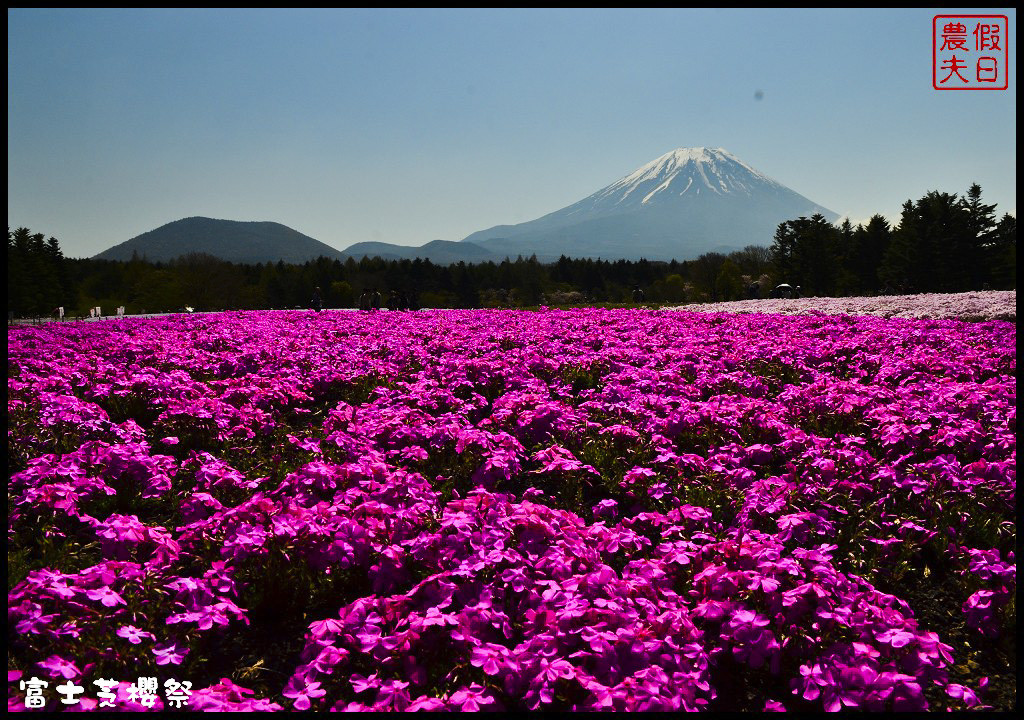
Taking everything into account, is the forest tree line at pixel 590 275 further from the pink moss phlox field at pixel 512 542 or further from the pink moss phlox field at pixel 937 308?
the pink moss phlox field at pixel 512 542

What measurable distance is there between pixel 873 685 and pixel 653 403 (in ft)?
14.6

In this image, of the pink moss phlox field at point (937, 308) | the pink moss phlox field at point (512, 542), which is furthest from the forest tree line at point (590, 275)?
the pink moss phlox field at point (512, 542)

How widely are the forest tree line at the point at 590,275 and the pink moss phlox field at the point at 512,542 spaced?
41.5 m

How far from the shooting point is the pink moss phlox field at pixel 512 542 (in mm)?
3029

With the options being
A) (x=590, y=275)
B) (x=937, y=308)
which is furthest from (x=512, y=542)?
(x=590, y=275)

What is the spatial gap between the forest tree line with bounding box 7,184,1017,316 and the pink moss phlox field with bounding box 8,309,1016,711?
4149 centimetres

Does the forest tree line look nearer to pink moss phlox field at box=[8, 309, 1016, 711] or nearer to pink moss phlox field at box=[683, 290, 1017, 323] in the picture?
pink moss phlox field at box=[683, 290, 1017, 323]

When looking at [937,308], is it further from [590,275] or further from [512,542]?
[590,275]

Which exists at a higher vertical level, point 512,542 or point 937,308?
point 937,308

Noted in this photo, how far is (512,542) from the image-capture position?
4.05 meters

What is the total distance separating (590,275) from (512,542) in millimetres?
116042

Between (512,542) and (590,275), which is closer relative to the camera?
(512,542)

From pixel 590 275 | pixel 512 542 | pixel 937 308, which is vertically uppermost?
pixel 590 275

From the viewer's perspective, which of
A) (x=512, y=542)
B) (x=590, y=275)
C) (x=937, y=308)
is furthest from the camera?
(x=590, y=275)
